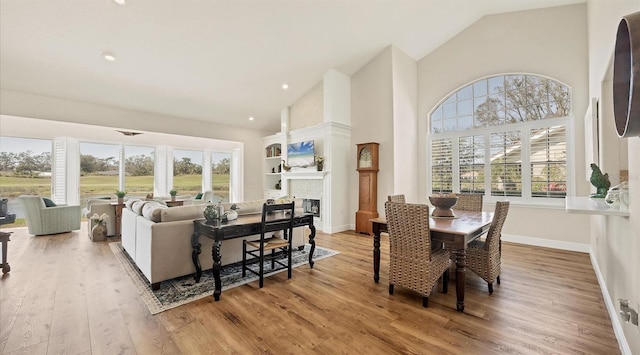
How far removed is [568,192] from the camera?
14.4 feet

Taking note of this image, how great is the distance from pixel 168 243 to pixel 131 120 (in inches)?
184

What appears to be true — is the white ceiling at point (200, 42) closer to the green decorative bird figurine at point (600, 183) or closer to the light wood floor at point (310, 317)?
the light wood floor at point (310, 317)

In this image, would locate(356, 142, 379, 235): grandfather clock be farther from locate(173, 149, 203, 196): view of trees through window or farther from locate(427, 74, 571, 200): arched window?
locate(173, 149, 203, 196): view of trees through window

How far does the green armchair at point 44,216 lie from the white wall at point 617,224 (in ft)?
27.0

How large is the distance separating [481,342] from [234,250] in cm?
281

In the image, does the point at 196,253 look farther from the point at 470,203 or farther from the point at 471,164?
the point at 471,164

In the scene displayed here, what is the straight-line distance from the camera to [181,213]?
3.03m

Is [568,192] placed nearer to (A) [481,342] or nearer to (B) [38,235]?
(A) [481,342]

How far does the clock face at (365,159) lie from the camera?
18.7 feet

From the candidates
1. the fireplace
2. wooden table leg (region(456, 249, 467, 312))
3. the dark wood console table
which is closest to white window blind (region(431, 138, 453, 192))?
the fireplace

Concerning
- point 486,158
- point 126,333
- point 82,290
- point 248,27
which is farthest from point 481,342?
point 248,27

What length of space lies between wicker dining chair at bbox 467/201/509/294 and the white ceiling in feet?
12.2

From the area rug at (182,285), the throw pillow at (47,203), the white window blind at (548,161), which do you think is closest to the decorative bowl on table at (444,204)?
the area rug at (182,285)

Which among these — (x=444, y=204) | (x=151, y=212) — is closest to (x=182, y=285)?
(x=151, y=212)
